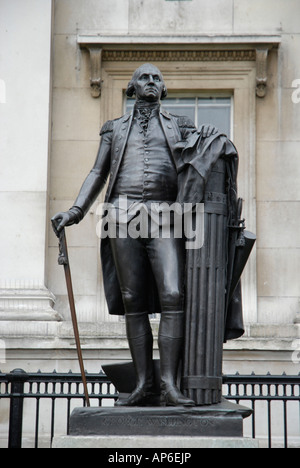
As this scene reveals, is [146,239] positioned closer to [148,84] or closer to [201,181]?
[201,181]

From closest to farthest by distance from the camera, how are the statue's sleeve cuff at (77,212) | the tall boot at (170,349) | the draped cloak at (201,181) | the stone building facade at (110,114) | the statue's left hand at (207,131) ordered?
the tall boot at (170,349)
the draped cloak at (201,181)
the statue's left hand at (207,131)
the statue's sleeve cuff at (77,212)
the stone building facade at (110,114)

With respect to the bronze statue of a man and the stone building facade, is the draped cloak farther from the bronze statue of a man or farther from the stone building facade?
the stone building facade

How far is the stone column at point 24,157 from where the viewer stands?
15.5 meters

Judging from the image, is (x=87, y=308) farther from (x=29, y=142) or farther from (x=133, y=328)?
(x=133, y=328)

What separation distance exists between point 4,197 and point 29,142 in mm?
1026

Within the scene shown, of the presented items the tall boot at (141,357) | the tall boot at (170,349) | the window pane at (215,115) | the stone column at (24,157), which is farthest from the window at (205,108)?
the tall boot at (170,349)

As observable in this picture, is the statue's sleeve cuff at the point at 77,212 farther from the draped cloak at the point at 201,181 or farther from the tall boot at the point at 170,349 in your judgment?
the tall boot at the point at 170,349

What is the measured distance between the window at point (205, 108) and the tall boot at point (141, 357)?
29.0 ft

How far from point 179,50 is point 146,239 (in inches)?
343

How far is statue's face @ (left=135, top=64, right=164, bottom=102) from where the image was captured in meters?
9.02

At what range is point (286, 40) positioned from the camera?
16.8 m

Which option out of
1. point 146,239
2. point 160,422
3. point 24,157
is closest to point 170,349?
point 160,422

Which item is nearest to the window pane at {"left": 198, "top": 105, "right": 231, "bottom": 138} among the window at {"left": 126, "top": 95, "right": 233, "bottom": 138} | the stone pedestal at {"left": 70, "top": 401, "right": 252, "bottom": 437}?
the window at {"left": 126, "top": 95, "right": 233, "bottom": 138}

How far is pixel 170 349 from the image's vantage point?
27.0ft
